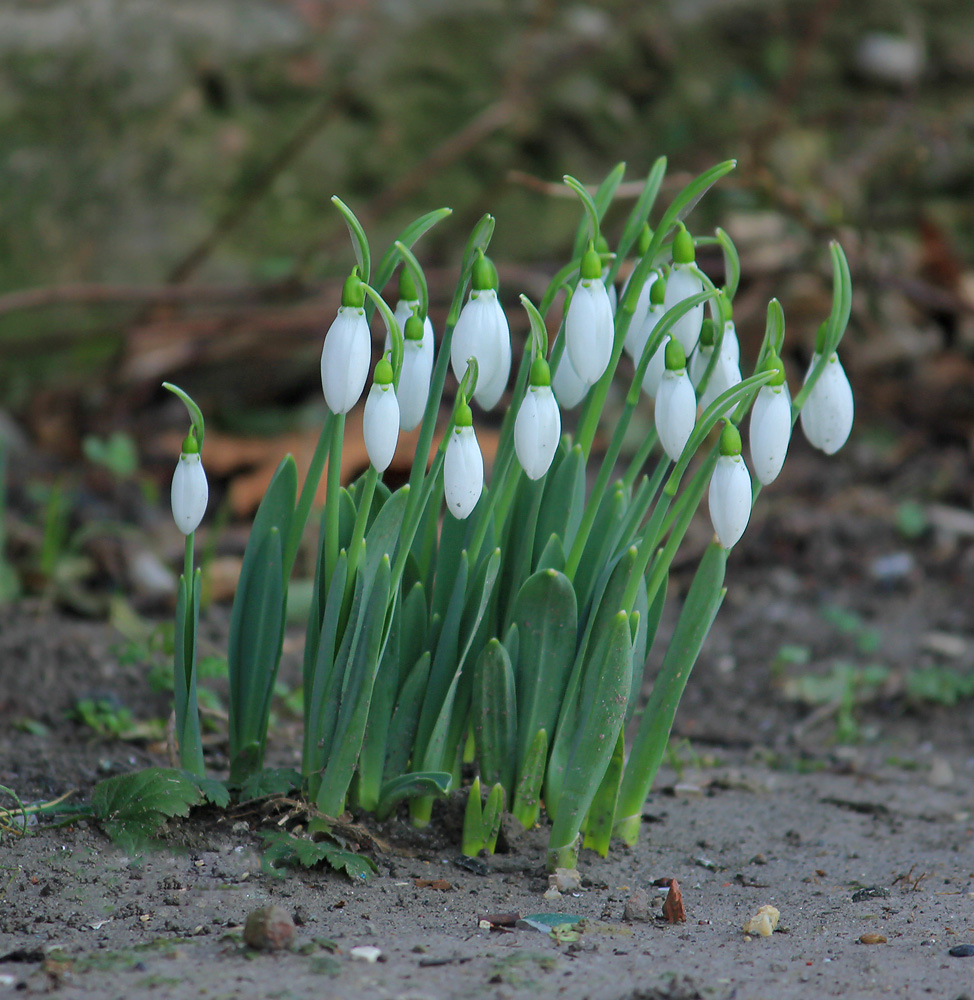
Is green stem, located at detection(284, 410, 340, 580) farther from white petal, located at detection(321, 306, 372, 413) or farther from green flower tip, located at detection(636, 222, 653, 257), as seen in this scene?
green flower tip, located at detection(636, 222, 653, 257)

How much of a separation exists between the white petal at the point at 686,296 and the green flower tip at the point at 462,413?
0.36 m

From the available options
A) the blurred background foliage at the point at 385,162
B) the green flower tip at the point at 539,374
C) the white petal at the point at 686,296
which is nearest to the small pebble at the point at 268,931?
the green flower tip at the point at 539,374

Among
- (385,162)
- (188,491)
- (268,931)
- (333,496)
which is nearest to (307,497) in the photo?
(333,496)

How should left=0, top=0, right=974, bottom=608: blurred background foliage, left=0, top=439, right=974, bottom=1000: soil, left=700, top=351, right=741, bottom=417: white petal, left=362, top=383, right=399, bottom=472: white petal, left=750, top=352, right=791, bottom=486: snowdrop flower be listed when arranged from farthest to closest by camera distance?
left=0, top=0, right=974, bottom=608: blurred background foliage
left=700, top=351, right=741, bottom=417: white petal
left=750, top=352, right=791, bottom=486: snowdrop flower
left=362, top=383, right=399, bottom=472: white petal
left=0, top=439, right=974, bottom=1000: soil

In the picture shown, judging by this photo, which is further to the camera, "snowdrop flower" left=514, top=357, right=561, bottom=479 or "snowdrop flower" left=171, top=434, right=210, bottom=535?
"snowdrop flower" left=171, top=434, right=210, bottom=535

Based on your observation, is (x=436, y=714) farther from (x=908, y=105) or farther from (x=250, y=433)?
(x=908, y=105)

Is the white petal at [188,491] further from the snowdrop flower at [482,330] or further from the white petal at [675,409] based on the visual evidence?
the white petal at [675,409]

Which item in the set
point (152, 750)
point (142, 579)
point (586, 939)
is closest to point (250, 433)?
point (142, 579)

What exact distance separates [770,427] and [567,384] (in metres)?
0.35

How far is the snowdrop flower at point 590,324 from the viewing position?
5.09 feet

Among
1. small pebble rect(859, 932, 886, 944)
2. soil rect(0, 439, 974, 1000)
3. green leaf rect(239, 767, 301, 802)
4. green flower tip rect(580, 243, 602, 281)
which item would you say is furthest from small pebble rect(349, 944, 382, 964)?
green flower tip rect(580, 243, 602, 281)

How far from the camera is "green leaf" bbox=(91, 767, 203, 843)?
1.69m

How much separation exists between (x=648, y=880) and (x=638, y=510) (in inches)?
24.3

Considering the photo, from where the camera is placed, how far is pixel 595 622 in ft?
5.74
